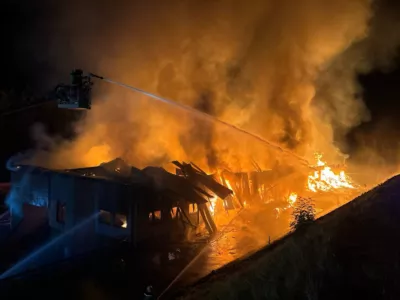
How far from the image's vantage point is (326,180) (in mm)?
24297

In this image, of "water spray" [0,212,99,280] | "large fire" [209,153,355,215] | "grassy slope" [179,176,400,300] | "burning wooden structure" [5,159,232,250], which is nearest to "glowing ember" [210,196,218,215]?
"large fire" [209,153,355,215]

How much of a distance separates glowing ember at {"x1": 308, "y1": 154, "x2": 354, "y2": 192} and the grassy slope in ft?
54.2

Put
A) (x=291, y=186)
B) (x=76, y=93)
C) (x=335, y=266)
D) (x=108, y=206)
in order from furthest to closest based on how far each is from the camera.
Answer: (x=291, y=186), (x=108, y=206), (x=76, y=93), (x=335, y=266)

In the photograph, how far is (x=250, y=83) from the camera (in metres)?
27.0

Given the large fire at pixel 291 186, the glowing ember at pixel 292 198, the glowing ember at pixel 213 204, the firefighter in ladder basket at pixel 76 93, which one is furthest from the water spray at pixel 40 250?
the glowing ember at pixel 292 198

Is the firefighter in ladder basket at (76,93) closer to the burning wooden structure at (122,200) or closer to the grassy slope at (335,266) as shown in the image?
the burning wooden structure at (122,200)

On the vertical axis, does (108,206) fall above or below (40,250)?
above

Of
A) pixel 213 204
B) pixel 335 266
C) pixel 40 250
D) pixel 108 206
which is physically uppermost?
pixel 213 204

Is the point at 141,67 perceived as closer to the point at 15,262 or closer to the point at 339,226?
the point at 15,262

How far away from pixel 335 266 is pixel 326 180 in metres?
19.5

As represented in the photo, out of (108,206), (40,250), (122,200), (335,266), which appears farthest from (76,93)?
(40,250)

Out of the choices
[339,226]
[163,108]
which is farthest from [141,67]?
[339,226]

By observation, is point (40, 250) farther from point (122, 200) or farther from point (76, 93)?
point (76, 93)

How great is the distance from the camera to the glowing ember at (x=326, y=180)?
77.1 feet
